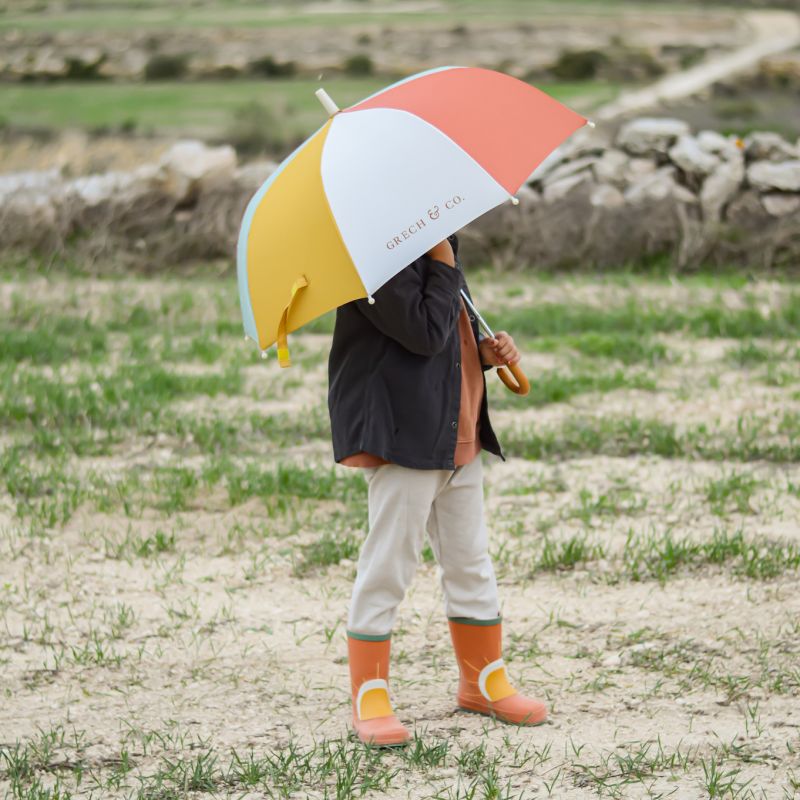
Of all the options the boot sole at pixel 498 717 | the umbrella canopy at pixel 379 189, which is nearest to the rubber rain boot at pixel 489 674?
Answer: the boot sole at pixel 498 717

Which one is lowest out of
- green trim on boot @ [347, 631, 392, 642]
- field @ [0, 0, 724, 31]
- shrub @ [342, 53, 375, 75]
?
green trim on boot @ [347, 631, 392, 642]

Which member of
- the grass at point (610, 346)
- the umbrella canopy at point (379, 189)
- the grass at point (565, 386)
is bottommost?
the grass at point (565, 386)

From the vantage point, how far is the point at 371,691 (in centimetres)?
331

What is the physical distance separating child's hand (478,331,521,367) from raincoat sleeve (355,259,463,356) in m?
0.17

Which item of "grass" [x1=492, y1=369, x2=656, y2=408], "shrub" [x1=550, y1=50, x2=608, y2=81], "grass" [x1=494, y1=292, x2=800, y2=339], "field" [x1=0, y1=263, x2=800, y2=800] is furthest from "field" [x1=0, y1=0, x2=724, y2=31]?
"grass" [x1=492, y1=369, x2=656, y2=408]

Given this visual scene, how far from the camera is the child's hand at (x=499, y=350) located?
10.6 ft

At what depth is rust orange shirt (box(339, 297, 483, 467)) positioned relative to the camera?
10.4ft

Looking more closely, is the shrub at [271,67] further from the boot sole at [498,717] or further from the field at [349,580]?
the boot sole at [498,717]

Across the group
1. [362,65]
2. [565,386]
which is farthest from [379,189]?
[362,65]

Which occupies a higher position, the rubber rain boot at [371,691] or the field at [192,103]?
the field at [192,103]

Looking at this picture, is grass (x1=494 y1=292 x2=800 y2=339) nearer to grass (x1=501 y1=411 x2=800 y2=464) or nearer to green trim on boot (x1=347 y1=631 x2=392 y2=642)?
grass (x1=501 y1=411 x2=800 y2=464)

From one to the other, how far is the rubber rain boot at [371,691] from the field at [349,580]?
8 centimetres

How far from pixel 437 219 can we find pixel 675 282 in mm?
7237

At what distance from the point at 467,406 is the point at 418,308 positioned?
34cm
